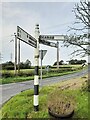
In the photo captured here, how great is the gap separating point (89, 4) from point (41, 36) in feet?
7.66

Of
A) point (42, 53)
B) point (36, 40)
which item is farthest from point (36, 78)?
point (42, 53)

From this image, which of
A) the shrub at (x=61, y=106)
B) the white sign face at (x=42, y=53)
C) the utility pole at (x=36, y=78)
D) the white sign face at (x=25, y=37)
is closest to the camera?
the shrub at (x=61, y=106)

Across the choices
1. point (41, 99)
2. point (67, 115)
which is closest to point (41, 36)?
point (41, 99)

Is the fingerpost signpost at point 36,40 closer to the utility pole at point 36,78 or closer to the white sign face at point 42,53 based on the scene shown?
the utility pole at point 36,78

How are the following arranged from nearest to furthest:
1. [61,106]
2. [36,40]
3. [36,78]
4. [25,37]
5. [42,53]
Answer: [61,106]
[25,37]
[36,78]
[36,40]
[42,53]

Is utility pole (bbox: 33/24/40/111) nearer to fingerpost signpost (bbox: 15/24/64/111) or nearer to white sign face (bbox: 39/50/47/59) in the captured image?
fingerpost signpost (bbox: 15/24/64/111)

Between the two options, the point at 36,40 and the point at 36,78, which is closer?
the point at 36,78

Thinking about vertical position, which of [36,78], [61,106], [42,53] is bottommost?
[61,106]

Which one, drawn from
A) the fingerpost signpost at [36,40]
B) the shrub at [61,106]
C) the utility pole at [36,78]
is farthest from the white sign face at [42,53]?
the shrub at [61,106]

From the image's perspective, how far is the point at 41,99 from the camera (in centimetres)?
762

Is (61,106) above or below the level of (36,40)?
below

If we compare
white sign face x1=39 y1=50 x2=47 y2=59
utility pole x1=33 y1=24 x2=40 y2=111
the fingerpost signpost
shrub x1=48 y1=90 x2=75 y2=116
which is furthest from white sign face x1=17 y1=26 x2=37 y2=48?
white sign face x1=39 y1=50 x2=47 y2=59

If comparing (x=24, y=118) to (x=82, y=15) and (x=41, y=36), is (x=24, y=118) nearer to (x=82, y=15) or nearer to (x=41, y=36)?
(x=41, y=36)

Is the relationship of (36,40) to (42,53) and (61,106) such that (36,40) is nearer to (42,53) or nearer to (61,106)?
(61,106)
